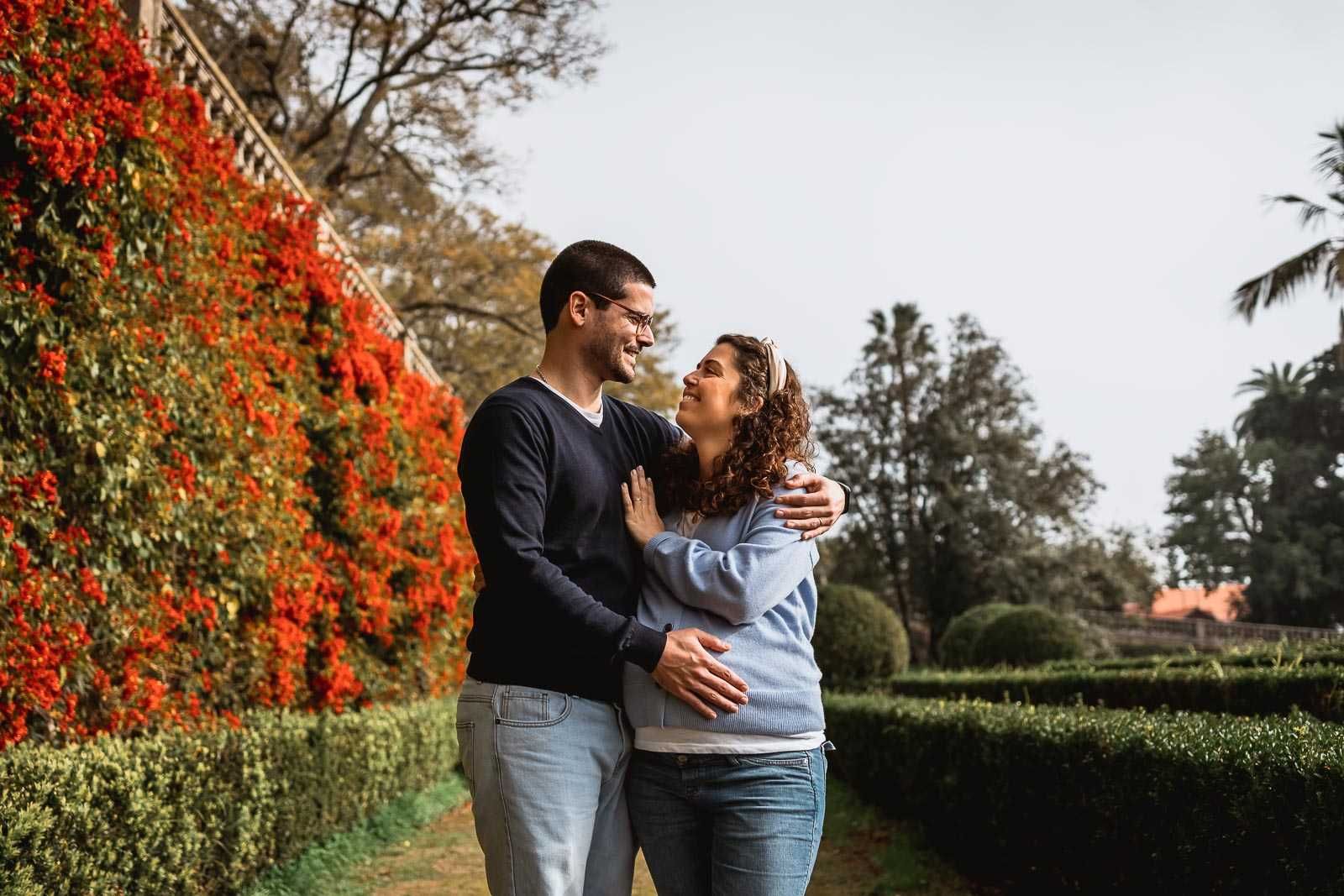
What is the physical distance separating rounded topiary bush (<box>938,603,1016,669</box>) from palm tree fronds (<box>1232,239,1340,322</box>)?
7.13 m

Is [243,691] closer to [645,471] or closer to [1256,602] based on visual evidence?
[645,471]

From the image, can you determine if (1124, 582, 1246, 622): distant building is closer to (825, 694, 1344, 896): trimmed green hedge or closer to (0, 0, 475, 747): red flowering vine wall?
(825, 694, 1344, 896): trimmed green hedge

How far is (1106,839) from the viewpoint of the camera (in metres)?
4.84

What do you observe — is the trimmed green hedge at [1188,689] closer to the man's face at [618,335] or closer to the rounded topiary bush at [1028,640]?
the man's face at [618,335]

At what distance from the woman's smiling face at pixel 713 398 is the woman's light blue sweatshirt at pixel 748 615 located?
20 centimetres

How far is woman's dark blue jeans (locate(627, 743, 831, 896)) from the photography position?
2.31 metres

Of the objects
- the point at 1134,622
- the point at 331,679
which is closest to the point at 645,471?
the point at 331,679

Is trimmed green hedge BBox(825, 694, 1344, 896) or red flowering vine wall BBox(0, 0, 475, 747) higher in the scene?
red flowering vine wall BBox(0, 0, 475, 747)

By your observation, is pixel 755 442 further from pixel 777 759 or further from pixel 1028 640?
pixel 1028 640

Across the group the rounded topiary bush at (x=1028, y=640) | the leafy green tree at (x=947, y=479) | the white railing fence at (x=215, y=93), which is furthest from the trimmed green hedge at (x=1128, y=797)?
the leafy green tree at (x=947, y=479)

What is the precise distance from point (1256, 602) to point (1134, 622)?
5.60 meters

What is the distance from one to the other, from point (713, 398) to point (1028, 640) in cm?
1570

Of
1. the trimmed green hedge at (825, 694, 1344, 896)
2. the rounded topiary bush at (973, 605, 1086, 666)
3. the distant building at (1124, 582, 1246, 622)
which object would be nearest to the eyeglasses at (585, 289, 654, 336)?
the trimmed green hedge at (825, 694, 1344, 896)

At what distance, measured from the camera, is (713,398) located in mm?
2617
